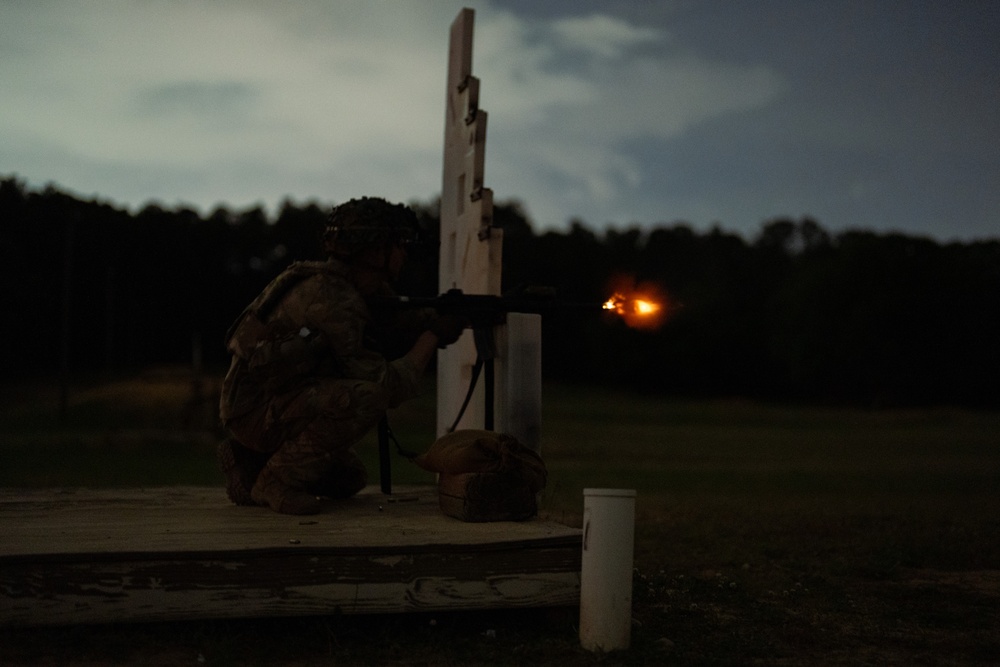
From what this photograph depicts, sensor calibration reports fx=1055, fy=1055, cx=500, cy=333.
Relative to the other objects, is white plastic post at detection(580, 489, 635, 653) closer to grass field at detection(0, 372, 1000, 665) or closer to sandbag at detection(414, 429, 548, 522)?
grass field at detection(0, 372, 1000, 665)

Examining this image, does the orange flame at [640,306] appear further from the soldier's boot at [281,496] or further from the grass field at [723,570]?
the soldier's boot at [281,496]

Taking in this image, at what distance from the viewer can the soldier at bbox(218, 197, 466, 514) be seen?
5.54m

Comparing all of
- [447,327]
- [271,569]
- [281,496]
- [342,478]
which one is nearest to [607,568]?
[271,569]

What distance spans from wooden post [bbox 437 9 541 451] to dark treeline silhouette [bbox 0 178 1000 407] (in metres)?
0.67

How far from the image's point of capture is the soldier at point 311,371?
554 cm

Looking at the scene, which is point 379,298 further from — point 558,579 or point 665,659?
point 665,659

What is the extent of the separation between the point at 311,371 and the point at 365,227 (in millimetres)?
888

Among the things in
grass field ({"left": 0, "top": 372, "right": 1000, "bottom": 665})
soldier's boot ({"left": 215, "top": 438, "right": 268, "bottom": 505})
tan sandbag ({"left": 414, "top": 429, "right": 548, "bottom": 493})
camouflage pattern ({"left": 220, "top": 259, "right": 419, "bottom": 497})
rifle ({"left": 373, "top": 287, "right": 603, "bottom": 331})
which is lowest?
grass field ({"left": 0, "top": 372, "right": 1000, "bottom": 665})

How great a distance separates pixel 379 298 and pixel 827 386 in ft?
217

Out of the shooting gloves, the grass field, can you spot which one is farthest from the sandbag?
the shooting gloves

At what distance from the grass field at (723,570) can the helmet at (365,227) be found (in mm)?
2095

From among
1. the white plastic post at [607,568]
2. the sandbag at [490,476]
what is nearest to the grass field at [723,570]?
the white plastic post at [607,568]

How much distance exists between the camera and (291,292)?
581 centimetres

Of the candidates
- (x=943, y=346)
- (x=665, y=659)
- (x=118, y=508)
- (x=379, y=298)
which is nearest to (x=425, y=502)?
(x=379, y=298)
